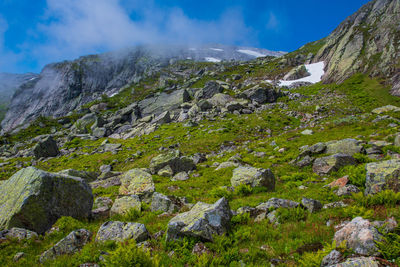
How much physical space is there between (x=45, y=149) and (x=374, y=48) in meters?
95.7

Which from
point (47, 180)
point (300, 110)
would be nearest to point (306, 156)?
point (47, 180)

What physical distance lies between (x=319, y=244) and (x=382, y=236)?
1590 millimetres

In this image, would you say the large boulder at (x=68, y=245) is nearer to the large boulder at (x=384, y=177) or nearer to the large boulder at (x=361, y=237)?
the large boulder at (x=361, y=237)

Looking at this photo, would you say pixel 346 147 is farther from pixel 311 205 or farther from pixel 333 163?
pixel 311 205

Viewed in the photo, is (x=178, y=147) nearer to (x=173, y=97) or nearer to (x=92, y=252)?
(x=92, y=252)

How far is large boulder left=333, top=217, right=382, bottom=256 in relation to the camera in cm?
466

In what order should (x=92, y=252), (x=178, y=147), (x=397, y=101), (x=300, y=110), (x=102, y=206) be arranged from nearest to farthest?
(x=92, y=252), (x=102, y=206), (x=178, y=147), (x=397, y=101), (x=300, y=110)

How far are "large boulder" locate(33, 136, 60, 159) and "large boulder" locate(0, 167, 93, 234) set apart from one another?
152 feet

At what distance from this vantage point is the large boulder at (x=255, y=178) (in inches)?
490

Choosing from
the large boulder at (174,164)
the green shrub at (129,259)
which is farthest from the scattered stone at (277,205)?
the large boulder at (174,164)

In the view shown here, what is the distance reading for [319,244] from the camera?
578 cm

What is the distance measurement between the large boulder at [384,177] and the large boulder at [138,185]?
1207 cm

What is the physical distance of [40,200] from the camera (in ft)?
29.6

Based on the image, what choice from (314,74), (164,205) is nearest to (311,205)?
(164,205)
